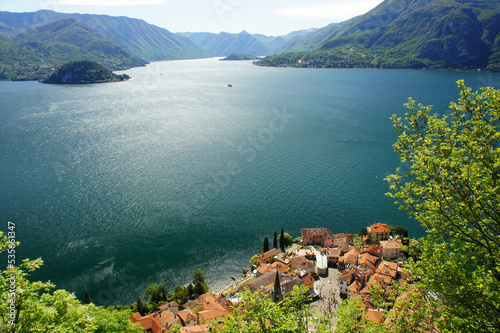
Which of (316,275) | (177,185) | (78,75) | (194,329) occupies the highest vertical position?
(78,75)

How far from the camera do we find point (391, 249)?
3794cm

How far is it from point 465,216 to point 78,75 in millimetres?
215919

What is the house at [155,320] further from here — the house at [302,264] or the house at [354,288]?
the house at [354,288]

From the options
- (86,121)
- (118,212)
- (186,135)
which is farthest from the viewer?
(86,121)

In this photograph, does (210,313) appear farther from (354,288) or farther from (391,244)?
(391,244)

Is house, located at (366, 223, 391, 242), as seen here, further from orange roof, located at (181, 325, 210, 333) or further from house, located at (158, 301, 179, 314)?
house, located at (158, 301, 179, 314)

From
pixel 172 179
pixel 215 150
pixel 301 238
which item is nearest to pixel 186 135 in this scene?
pixel 215 150

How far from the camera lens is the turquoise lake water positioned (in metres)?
37.7

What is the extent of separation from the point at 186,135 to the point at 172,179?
26.8 m

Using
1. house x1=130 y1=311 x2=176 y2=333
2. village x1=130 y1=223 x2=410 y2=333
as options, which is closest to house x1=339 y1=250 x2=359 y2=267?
Result: village x1=130 y1=223 x2=410 y2=333

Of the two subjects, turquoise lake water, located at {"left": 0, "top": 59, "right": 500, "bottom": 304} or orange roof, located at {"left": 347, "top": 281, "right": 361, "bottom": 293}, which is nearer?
orange roof, located at {"left": 347, "top": 281, "right": 361, "bottom": 293}

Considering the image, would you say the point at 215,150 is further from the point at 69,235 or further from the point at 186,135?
the point at 69,235

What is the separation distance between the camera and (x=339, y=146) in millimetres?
71125

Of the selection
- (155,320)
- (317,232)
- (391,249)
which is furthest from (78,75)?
(391,249)
